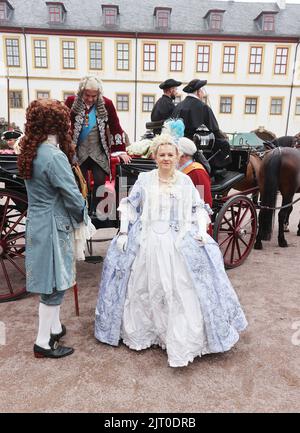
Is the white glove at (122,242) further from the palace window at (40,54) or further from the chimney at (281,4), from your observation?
the chimney at (281,4)

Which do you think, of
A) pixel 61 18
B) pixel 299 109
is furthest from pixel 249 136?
pixel 61 18

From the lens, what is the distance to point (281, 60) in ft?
84.6

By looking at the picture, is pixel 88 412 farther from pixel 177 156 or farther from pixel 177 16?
pixel 177 16

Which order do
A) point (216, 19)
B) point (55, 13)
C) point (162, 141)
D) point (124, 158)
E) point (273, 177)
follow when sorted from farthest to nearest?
1. point (216, 19)
2. point (55, 13)
3. point (273, 177)
4. point (124, 158)
5. point (162, 141)

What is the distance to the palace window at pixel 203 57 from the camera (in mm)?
25656

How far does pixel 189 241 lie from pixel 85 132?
1587 mm

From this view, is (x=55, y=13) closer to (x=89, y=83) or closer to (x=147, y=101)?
(x=147, y=101)

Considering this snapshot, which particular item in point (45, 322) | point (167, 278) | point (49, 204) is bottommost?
point (45, 322)

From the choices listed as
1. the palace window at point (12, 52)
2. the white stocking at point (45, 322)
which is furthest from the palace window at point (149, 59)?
the white stocking at point (45, 322)

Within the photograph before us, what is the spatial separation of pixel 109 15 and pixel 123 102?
244 inches

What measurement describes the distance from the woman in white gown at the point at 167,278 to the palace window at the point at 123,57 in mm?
25449

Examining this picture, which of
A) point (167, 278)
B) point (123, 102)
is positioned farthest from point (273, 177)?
point (123, 102)

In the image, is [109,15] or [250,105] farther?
[250,105]

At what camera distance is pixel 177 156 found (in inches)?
102
